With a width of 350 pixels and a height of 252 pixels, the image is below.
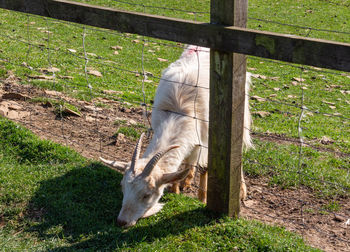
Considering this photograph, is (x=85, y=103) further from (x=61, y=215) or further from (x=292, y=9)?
(x=292, y=9)

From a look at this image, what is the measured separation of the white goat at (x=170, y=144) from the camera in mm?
4391

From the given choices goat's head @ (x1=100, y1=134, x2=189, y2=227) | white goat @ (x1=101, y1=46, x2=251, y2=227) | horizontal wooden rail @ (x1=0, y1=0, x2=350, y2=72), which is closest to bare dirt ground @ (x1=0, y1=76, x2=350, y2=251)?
white goat @ (x1=101, y1=46, x2=251, y2=227)

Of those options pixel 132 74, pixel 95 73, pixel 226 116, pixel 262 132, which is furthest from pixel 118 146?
pixel 132 74

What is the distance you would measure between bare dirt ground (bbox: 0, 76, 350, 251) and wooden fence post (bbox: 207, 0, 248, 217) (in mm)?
758

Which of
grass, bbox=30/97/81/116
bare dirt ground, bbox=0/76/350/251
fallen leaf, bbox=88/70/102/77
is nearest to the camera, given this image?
bare dirt ground, bbox=0/76/350/251

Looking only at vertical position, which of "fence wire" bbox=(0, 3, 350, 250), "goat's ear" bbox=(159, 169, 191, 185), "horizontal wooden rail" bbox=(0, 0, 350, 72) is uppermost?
"horizontal wooden rail" bbox=(0, 0, 350, 72)

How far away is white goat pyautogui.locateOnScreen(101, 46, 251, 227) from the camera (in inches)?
173

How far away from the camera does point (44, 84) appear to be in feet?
26.8

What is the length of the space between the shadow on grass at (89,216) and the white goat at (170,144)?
0.18m

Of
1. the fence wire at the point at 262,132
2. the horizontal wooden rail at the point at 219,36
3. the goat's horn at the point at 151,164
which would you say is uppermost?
the horizontal wooden rail at the point at 219,36

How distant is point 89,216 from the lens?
4578 millimetres

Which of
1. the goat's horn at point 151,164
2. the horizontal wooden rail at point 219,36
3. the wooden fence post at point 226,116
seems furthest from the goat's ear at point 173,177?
the horizontal wooden rail at point 219,36

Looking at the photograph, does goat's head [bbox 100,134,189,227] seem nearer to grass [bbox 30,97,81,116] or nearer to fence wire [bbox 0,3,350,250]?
fence wire [bbox 0,3,350,250]

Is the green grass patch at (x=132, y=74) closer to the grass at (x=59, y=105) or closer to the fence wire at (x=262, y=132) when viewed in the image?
the fence wire at (x=262, y=132)
